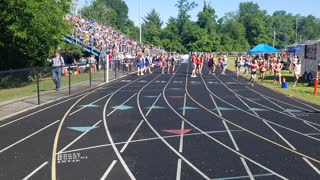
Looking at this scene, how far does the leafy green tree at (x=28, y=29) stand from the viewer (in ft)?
80.3

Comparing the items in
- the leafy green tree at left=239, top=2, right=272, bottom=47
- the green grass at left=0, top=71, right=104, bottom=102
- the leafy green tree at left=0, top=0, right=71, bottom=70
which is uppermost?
the leafy green tree at left=239, top=2, right=272, bottom=47

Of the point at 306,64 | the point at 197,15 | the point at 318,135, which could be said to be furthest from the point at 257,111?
the point at 197,15

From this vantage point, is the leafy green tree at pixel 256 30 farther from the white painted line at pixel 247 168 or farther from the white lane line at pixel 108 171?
the white lane line at pixel 108 171

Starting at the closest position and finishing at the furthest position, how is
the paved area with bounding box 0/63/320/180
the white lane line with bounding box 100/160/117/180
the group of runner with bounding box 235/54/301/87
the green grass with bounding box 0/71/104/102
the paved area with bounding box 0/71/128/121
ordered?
the white lane line with bounding box 100/160/117/180 → the paved area with bounding box 0/63/320/180 → the paved area with bounding box 0/71/128/121 → the green grass with bounding box 0/71/104/102 → the group of runner with bounding box 235/54/301/87

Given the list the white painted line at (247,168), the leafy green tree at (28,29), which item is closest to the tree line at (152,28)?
the leafy green tree at (28,29)

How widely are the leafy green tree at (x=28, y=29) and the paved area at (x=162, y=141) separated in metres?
7.61

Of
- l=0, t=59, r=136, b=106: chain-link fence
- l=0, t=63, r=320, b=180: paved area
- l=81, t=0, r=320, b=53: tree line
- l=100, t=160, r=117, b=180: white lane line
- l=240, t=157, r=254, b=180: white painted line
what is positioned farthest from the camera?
l=81, t=0, r=320, b=53: tree line

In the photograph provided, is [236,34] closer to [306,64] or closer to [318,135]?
[306,64]

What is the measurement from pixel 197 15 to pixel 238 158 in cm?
11393

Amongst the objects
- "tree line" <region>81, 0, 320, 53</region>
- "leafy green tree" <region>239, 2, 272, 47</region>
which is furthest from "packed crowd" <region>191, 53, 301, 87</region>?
"leafy green tree" <region>239, 2, 272, 47</region>

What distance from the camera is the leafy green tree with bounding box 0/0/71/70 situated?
24469 millimetres

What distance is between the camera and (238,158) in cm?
974

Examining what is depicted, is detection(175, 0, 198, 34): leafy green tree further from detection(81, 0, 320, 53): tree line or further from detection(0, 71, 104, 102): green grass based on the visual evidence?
detection(0, 71, 104, 102): green grass

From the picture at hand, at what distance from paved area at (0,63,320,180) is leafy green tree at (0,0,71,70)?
25.0 ft
